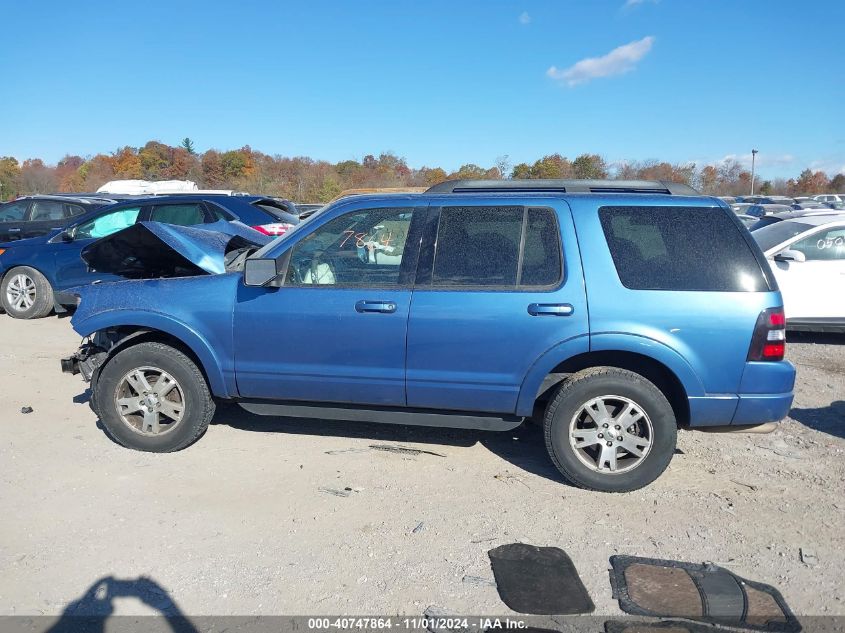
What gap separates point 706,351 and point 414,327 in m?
1.77

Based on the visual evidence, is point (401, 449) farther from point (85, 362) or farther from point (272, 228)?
point (272, 228)

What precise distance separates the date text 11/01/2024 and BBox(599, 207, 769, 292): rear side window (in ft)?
6.87

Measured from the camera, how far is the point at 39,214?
40.2 ft

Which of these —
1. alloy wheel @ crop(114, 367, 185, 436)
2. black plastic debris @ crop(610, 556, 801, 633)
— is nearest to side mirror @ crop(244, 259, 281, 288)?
alloy wheel @ crop(114, 367, 185, 436)

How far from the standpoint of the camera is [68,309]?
32.2ft

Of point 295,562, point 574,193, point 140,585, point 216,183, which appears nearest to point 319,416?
point 295,562

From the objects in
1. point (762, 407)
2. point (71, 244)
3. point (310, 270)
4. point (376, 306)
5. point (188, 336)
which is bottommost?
point (762, 407)

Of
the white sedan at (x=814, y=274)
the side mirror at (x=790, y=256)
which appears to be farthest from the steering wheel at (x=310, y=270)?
the side mirror at (x=790, y=256)

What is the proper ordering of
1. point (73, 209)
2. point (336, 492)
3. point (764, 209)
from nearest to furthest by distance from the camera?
point (336, 492) → point (73, 209) → point (764, 209)

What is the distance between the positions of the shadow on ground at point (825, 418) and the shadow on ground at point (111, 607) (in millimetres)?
4841

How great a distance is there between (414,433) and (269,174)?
49192mm

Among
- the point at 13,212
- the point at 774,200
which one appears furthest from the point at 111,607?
the point at 774,200

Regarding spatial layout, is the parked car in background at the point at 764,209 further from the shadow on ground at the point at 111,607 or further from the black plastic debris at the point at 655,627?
the shadow on ground at the point at 111,607

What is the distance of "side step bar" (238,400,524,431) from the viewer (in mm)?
4242
